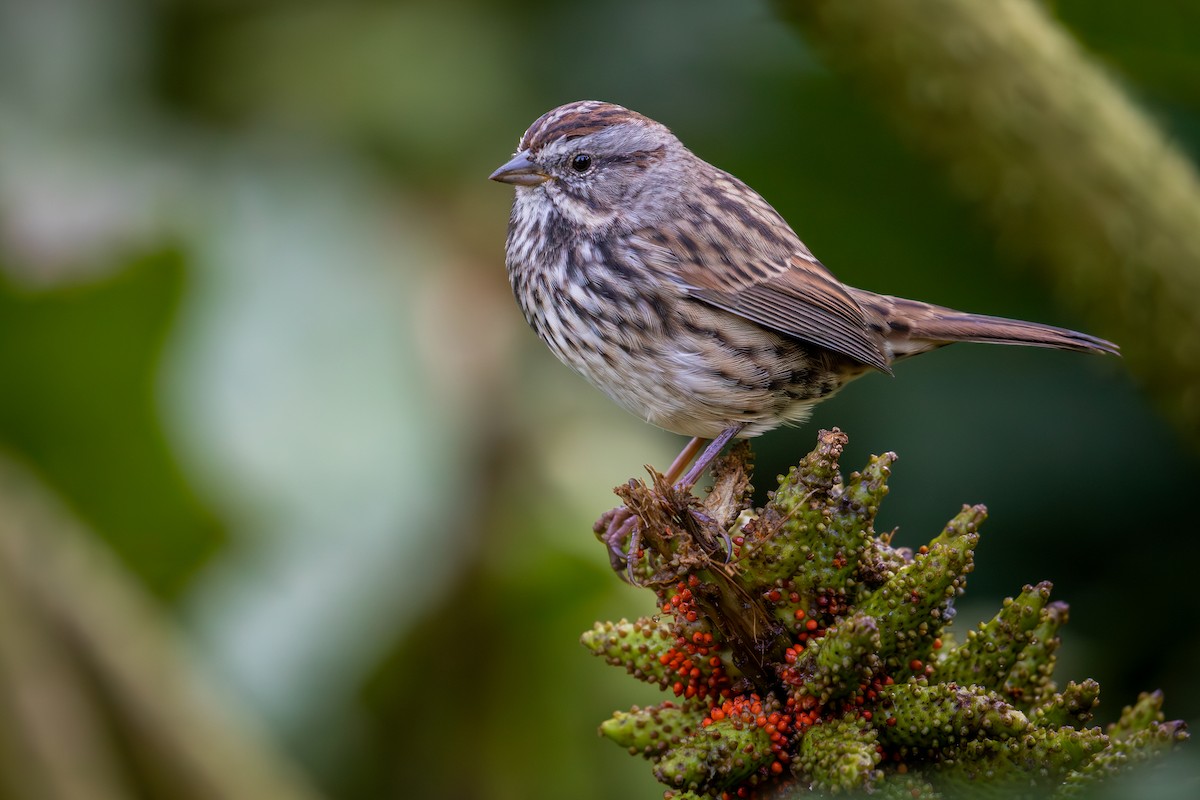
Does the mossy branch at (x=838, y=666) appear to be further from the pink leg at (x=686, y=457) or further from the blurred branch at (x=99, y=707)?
the blurred branch at (x=99, y=707)

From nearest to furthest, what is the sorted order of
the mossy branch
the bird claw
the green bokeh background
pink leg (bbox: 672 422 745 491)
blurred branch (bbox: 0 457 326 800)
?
the mossy branch < the bird claw < pink leg (bbox: 672 422 745 491) < blurred branch (bbox: 0 457 326 800) < the green bokeh background

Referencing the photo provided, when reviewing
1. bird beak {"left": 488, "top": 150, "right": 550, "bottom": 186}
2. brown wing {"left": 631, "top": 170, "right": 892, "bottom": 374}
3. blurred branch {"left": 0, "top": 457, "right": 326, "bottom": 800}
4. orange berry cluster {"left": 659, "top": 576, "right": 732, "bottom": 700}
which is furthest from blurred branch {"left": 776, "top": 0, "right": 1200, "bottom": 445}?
blurred branch {"left": 0, "top": 457, "right": 326, "bottom": 800}

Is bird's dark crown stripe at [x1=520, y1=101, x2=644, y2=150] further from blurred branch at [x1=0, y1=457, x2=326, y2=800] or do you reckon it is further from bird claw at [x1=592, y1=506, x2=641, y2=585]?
blurred branch at [x1=0, y1=457, x2=326, y2=800]

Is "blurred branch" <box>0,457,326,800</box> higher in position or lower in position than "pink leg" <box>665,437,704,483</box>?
lower

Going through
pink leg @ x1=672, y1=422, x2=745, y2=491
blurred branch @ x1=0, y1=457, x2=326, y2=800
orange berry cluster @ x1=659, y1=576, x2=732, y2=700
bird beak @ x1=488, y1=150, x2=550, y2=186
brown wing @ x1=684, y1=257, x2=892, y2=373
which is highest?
brown wing @ x1=684, y1=257, x2=892, y2=373

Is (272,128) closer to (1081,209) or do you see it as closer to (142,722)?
(142,722)

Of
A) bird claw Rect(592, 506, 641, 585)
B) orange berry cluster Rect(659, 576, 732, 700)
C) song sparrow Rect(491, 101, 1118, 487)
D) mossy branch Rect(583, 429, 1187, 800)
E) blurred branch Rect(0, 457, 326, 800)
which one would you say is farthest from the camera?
blurred branch Rect(0, 457, 326, 800)

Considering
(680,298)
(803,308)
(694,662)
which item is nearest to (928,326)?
(803,308)
